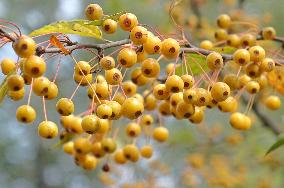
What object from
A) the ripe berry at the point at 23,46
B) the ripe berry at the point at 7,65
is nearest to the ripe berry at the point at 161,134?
the ripe berry at the point at 7,65

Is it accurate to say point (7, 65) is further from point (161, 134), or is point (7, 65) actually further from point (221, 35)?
point (221, 35)

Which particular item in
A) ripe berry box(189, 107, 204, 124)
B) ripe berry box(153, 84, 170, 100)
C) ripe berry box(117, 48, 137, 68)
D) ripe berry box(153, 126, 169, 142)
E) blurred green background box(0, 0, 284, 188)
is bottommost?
blurred green background box(0, 0, 284, 188)

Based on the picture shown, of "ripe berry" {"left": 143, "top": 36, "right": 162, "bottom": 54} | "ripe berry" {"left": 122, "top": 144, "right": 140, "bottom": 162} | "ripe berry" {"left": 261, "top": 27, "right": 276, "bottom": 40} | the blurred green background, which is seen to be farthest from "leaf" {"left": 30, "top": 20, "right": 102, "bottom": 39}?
the blurred green background

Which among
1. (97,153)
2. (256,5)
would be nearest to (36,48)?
(97,153)

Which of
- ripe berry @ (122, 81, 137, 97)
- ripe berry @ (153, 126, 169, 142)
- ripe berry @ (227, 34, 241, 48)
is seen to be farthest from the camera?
ripe berry @ (153, 126, 169, 142)

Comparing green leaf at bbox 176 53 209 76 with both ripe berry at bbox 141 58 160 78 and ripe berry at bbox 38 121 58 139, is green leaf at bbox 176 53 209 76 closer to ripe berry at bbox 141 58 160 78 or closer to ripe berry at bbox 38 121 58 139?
ripe berry at bbox 141 58 160 78

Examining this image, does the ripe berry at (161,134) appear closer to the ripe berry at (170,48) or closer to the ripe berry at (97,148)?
the ripe berry at (97,148)
